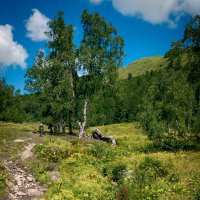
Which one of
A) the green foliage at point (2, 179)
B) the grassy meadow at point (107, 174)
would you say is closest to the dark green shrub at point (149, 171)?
the grassy meadow at point (107, 174)

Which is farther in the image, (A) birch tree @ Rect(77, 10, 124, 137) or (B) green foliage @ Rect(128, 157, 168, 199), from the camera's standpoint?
(A) birch tree @ Rect(77, 10, 124, 137)

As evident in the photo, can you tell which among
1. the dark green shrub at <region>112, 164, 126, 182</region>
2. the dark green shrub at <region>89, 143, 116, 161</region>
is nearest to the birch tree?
the dark green shrub at <region>89, 143, 116, 161</region>

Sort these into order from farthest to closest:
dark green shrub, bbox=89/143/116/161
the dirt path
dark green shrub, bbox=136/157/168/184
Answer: dark green shrub, bbox=89/143/116/161 < dark green shrub, bbox=136/157/168/184 < the dirt path

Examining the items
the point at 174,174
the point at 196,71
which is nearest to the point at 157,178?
the point at 174,174

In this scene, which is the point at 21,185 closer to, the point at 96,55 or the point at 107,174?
the point at 107,174

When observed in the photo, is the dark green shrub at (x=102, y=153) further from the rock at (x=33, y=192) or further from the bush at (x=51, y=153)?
the rock at (x=33, y=192)

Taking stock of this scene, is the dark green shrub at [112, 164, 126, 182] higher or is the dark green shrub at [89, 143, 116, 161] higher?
the dark green shrub at [89, 143, 116, 161]

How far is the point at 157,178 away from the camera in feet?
70.6

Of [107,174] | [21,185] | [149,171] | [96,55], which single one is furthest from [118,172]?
[96,55]

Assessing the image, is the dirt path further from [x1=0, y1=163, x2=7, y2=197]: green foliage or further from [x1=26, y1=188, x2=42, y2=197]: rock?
[x1=0, y1=163, x2=7, y2=197]: green foliage

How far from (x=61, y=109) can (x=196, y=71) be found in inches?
830

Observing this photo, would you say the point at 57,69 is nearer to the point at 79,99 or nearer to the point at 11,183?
the point at 79,99

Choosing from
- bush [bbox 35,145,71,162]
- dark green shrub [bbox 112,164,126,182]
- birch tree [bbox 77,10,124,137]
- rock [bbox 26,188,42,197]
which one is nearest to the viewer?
rock [bbox 26,188,42,197]

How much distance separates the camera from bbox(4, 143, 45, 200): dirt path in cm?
1955
